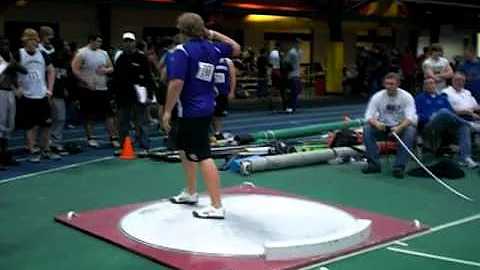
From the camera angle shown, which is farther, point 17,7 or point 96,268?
point 17,7

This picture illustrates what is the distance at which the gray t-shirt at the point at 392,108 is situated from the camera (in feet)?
25.2

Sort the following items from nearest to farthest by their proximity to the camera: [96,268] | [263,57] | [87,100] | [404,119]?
1. [96,268]
2. [404,119]
3. [87,100]
4. [263,57]

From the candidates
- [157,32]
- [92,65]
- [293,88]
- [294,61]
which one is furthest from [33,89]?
[157,32]

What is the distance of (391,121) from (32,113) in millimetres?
4448

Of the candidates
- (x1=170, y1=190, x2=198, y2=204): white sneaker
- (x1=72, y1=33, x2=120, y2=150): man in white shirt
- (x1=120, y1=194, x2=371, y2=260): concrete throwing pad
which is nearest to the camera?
(x1=120, y1=194, x2=371, y2=260): concrete throwing pad

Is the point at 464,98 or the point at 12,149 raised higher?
the point at 464,98

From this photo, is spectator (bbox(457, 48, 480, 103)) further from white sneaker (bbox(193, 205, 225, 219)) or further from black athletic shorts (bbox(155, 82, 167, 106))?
white sneaker (bbox(193, 205, 225, 219))

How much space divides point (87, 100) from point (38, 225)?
4.29 metres

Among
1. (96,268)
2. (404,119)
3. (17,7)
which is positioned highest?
(17,7)

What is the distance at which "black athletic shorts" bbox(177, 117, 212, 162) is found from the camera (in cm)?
520

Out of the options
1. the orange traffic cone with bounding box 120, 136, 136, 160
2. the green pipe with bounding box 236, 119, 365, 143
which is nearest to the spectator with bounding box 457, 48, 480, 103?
the green pipe with bounding box 236, 119, 365, 143

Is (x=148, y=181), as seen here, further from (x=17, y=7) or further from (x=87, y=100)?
(x=17, y=7)

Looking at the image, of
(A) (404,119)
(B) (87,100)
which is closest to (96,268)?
(A) (404,119)

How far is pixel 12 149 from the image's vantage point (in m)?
9.41
